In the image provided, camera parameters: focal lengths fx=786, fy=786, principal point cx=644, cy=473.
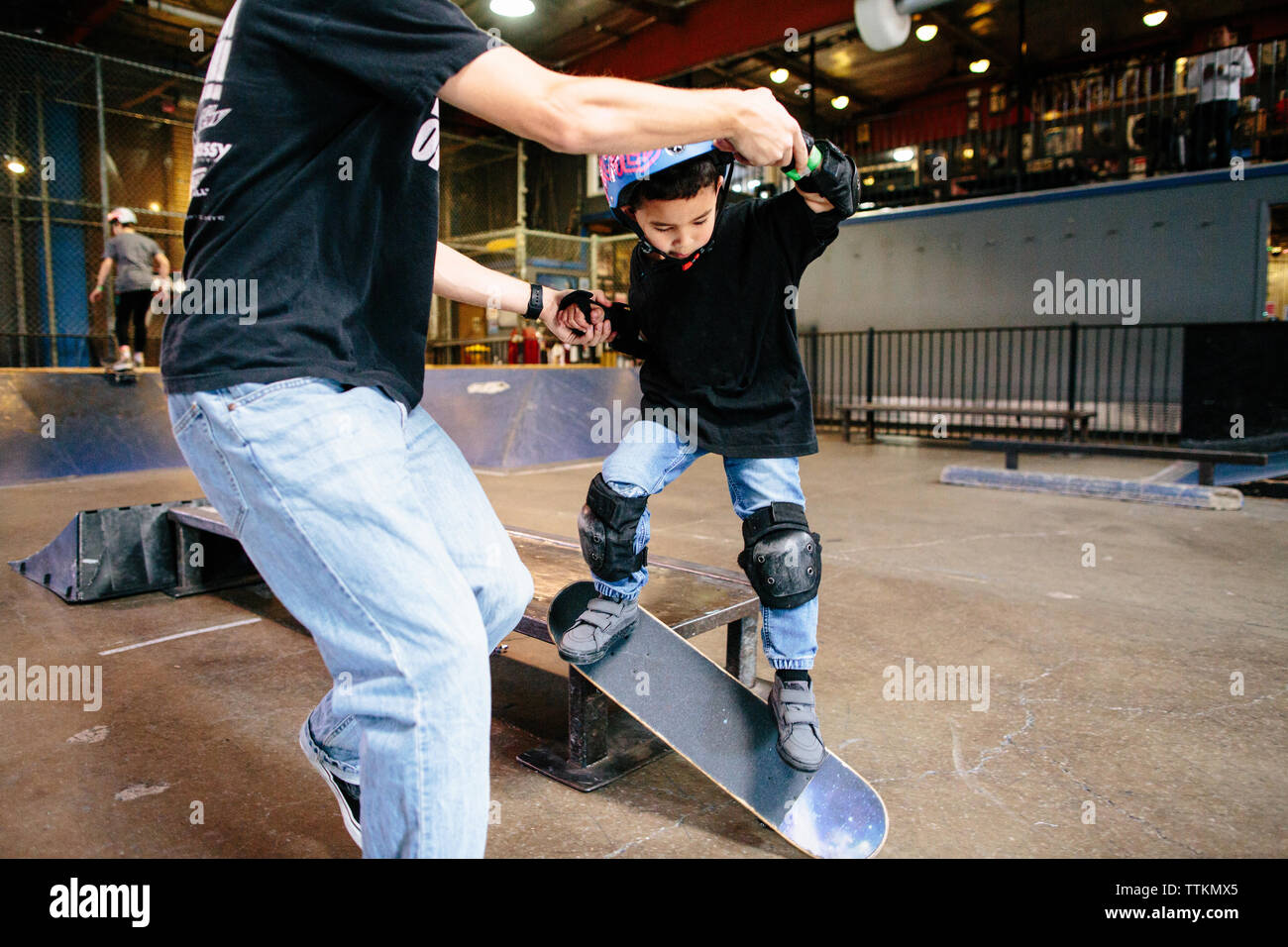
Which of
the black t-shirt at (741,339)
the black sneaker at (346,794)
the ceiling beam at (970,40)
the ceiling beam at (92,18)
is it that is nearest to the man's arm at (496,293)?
the black t-shirt at (741,339)

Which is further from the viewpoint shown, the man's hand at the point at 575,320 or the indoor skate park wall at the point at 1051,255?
the indoor skate park wall at the point at 1051,255

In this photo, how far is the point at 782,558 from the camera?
1774 millimetres

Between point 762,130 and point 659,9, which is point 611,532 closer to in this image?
point 762,130

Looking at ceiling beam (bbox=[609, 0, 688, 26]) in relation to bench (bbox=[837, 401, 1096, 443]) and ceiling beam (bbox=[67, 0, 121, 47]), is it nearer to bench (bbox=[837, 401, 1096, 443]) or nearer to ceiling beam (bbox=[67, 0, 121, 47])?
bench (bbox=[837, 401, 1096, 443])

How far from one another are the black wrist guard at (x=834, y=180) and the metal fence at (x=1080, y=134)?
1068 cm

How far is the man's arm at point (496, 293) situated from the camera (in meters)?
1.67

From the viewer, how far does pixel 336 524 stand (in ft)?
3.17

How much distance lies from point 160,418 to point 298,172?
7385 mm

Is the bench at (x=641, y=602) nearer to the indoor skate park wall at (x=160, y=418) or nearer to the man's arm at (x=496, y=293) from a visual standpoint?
the man's arm at (x=496, y=293)

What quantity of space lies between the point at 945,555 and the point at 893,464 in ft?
13.6

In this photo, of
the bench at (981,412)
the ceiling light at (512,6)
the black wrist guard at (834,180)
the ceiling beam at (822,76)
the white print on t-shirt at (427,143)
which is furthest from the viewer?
the ceiling beam at (822,76)

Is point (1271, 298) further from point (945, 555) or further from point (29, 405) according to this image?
point (29, 405)

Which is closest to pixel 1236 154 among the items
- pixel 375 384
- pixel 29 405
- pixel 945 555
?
pixel 945 555
